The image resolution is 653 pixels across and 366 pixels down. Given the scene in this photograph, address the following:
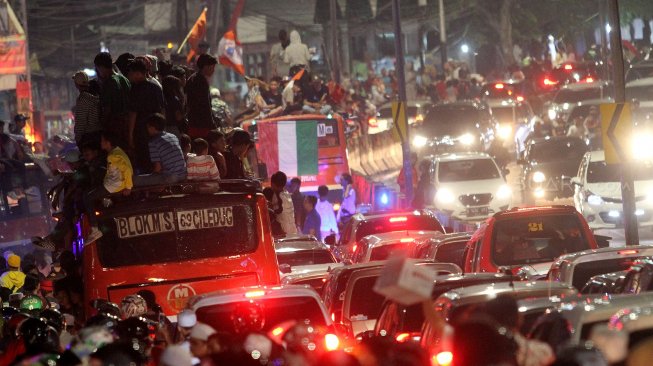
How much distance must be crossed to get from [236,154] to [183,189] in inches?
106

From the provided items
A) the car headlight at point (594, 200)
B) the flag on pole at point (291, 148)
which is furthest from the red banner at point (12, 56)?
the car headlight at point (594, 200)

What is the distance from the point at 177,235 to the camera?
49.1ft

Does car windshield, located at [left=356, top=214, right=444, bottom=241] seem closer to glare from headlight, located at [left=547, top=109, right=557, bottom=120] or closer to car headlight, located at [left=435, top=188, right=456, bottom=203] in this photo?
car headlight, located at [left=435, top=188, right=456, bottom=203]

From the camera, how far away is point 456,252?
18516mm

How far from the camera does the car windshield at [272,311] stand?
11078 millimetres

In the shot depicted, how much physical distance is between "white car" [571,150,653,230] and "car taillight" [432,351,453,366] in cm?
1732

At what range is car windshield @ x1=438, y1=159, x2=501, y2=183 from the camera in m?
29.6

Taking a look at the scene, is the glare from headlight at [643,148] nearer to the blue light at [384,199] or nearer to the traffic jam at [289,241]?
the traffic jam at [289,241]

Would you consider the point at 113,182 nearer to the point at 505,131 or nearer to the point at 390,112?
the point at 505,131

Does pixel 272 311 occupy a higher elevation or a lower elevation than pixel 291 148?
lower

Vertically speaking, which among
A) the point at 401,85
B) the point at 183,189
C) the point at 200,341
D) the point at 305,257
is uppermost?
the point at 401,85

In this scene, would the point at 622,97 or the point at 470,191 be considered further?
the point at 470,191

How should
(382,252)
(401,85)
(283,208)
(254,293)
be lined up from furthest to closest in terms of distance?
1. (401,85)
2. (283,208)
3. (382,252)
4. (254,293)

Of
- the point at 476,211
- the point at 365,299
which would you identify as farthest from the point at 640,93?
the point at 365,299
